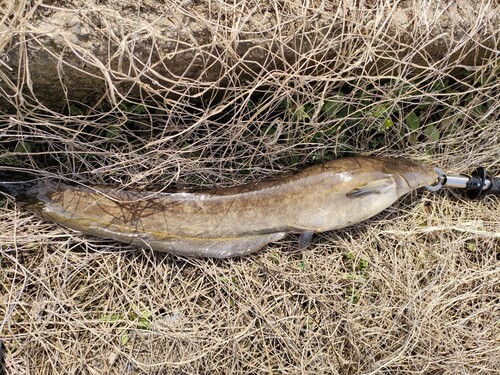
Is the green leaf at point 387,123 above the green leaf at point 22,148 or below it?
above

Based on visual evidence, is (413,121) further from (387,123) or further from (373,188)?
(373,188)

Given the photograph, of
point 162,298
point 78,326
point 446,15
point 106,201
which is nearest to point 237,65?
point 106,201

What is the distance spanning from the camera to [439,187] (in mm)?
3037

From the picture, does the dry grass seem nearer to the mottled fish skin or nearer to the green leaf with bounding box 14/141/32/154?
the green leaf with bounding box 14/141/32/154

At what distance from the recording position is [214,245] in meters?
2.79

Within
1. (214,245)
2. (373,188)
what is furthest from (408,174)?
(214,245)

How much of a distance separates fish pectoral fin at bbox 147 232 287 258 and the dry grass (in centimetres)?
15

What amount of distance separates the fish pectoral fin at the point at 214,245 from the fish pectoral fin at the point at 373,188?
562 mm

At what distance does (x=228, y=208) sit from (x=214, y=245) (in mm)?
281

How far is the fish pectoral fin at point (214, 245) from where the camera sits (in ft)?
8.95

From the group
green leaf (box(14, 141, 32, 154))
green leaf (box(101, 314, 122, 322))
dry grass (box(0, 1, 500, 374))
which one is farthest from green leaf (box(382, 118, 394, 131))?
green leaf (box(14, 141, 32, 154))

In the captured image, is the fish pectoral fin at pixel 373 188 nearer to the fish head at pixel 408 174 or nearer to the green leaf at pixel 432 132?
the fish head at pixel 408 174

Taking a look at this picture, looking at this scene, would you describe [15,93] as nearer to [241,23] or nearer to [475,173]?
[241,23]

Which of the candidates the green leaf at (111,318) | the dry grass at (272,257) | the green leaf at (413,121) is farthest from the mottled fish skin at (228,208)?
the green leaf at (111,318)
